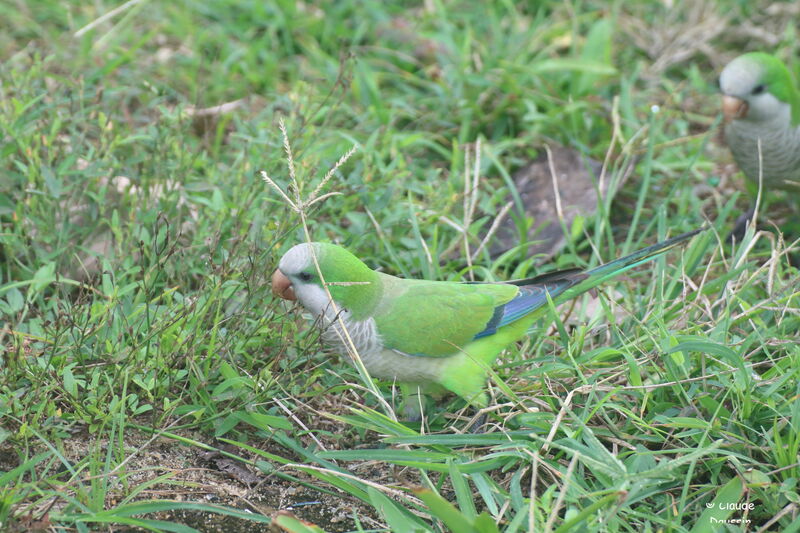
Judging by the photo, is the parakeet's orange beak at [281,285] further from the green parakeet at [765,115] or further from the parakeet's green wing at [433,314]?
the green parakeet at [765,115]

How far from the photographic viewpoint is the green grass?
2562mm

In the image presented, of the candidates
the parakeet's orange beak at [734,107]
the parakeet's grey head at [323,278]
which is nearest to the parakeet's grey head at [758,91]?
the parakeet's orange beak at [734,107]

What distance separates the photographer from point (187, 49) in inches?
220

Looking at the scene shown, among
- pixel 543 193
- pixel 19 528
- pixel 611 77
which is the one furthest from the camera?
pixel 611 77

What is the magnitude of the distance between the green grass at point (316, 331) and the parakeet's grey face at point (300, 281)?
0.28 ft

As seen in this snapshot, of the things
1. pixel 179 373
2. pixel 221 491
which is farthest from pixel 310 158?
pixel 221 491

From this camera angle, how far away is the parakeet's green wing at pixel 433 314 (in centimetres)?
296

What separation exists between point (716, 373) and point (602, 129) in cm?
244

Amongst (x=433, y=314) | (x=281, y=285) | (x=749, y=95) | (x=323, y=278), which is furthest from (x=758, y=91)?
(x=281, y=285)

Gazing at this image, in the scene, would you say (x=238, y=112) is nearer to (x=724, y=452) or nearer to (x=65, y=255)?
(x=65, y=255)

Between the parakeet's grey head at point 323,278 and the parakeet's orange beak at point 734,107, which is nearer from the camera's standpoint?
the parakeet's grey head at point 323,278

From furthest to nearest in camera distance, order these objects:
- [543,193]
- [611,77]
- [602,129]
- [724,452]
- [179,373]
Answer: [611,77] < [602,129] < [543,193] < [179,373] < [724,452]

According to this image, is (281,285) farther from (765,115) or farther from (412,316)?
(765,115)

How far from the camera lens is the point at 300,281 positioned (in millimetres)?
2926
